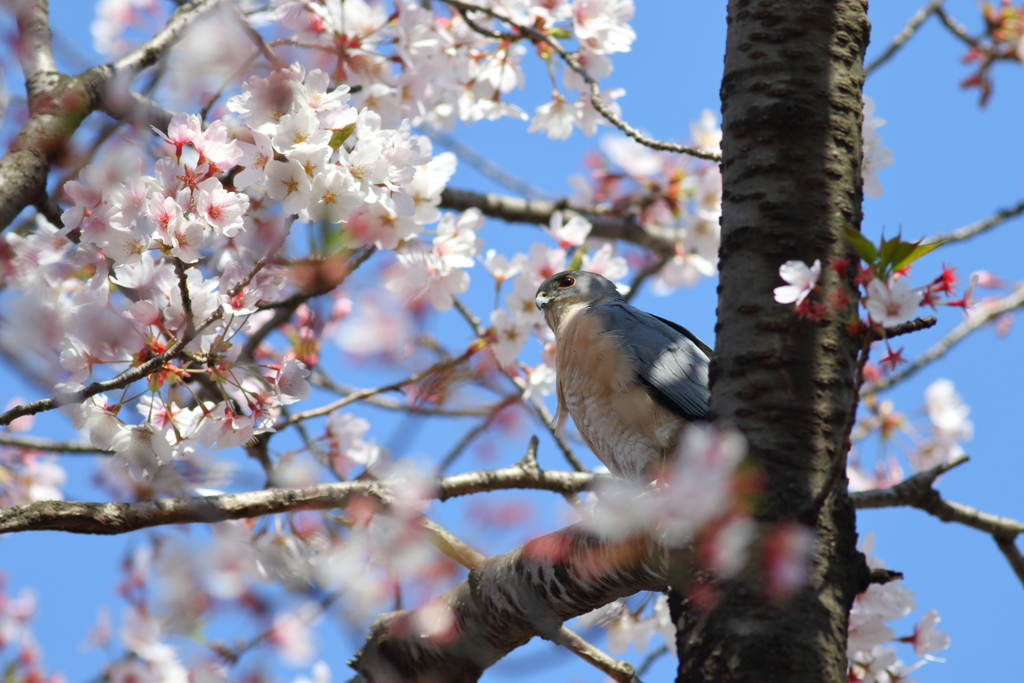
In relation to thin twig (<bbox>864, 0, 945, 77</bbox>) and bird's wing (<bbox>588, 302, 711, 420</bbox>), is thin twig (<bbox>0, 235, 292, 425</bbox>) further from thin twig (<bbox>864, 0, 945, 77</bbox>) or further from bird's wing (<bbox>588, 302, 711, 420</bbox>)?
thin twig (<bbox>864, 0, 945, 77</bbox>)

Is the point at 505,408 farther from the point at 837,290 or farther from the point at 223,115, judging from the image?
the point at 223,115

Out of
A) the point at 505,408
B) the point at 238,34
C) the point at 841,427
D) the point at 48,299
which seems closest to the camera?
the point at 841,427

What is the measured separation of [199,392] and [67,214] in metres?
1.45

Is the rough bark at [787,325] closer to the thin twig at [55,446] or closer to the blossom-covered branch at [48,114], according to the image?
the blossom-covered branch at [48,114]

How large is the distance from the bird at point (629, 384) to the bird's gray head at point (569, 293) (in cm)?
26

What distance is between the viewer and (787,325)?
1.68 meters

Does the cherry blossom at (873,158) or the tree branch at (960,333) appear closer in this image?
the cherry blossom at (873,158)

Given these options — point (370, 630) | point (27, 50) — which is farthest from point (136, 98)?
point (370, 630)

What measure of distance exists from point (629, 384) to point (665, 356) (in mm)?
189

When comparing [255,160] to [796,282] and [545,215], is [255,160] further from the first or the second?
[545,215]

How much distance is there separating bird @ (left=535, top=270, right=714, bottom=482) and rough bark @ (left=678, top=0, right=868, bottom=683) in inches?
45.2

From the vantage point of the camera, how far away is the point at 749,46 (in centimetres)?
200

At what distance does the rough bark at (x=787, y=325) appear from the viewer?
4.66 feet

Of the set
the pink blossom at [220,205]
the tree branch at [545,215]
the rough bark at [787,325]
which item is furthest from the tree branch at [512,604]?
the tree branch at [545,215]
